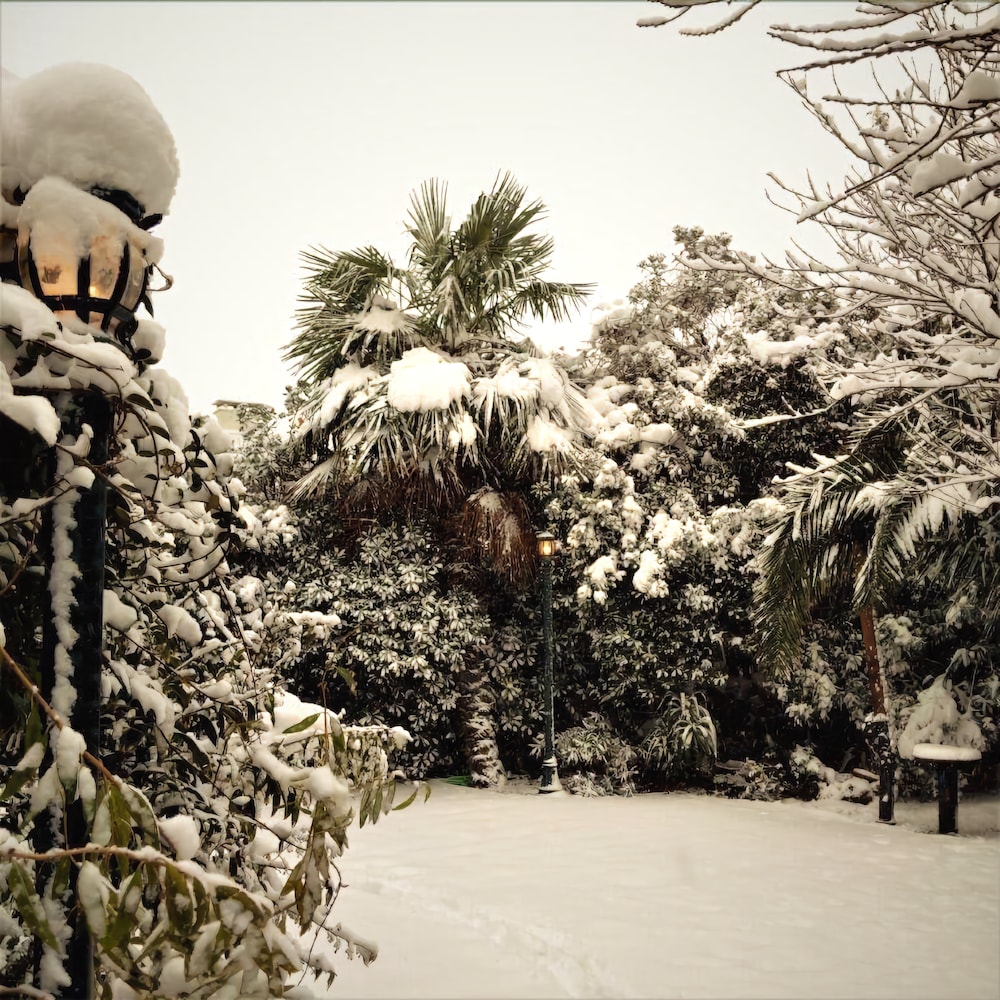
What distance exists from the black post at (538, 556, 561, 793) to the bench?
3.31m

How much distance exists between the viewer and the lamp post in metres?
8.66

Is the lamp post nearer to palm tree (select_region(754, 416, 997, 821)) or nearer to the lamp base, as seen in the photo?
the lamp base

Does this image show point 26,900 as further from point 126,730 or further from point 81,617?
point 126,730

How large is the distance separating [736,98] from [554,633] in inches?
257

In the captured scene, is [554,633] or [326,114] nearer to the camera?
[326,114]

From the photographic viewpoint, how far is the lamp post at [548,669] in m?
8.66

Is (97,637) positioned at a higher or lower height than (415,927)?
higher

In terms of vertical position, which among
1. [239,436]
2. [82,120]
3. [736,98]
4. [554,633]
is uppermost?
[736,98]

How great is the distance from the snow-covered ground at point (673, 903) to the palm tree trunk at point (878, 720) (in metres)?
0.25

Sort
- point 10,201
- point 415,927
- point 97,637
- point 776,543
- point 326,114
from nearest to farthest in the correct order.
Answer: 1. point 97,637
2. point 10,201
3. point 415,927
4. point 326,114
5. point 776,543

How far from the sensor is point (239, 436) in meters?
10.4

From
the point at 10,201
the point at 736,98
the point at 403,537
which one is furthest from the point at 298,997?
the point at 403,537

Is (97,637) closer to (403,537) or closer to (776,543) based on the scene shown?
(776,543)

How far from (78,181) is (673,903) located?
4.69 meters
